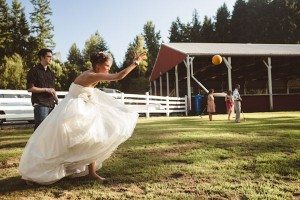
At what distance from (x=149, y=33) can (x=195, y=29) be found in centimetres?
1153

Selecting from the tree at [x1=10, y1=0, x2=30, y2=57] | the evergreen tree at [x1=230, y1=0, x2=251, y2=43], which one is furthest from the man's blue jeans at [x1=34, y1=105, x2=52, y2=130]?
the evergreen tree at [x1=230, y1=0, x2=251, y2=43]

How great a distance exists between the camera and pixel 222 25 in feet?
252

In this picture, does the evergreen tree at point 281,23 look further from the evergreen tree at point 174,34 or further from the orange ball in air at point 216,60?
the orange ball in air at point 216,60

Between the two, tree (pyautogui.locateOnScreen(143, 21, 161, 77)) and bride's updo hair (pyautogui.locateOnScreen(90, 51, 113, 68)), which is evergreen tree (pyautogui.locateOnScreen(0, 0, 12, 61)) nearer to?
tree (pyautogui.locateOnScreen(143, 21, 161, 77))

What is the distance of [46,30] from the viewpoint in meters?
68.3

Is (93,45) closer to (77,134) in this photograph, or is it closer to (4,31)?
(4,31)

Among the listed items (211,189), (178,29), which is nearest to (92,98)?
(211,189)

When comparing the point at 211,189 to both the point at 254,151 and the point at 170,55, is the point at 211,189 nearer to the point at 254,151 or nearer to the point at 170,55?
the point at 254,151

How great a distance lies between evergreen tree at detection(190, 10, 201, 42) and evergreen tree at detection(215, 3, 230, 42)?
439 centimetres

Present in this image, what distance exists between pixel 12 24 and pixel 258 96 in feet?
172

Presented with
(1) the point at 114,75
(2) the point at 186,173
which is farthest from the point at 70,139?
(2) the point at 186,173

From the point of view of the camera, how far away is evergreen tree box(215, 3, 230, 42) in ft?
246

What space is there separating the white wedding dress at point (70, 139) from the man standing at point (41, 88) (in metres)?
1.96

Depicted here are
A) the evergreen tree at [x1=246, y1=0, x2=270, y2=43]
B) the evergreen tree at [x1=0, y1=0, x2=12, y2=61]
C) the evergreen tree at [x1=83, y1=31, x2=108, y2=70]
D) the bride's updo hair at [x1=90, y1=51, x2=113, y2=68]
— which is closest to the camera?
the bride's updo hair at [x1=90, y1=51, x2=113, y2=68]
